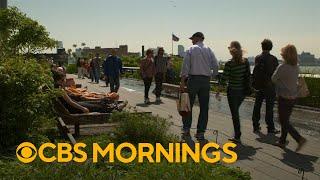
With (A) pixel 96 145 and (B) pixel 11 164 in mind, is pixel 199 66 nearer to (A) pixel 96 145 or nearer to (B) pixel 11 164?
(A) pixel 96 145

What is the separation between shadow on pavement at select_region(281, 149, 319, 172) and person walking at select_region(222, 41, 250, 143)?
1328mm

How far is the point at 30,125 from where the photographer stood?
26.1 ft

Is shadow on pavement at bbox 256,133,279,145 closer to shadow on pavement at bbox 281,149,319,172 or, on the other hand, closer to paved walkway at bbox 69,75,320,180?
paved walkway at bbox 69,75,320,180

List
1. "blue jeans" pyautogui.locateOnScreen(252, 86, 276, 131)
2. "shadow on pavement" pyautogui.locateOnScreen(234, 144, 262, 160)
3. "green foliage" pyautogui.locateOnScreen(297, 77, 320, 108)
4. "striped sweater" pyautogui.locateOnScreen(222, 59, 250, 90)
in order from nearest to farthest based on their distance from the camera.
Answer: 1. "shadow on pavement" pyautogui.locateOnScreen(234, 144, 262, 160)
2. "striped sweater" pyautogui.locateOnScreen(222, 59, 250, 90)
3. "blue jeans" pyautogui.locateOnScreen(252, 86, 276, 131)
4. "green foliage" pyautogui.locateOnScreen(297, 77, 320, 108)

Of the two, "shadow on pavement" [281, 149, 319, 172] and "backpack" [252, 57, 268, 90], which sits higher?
"backpack" [252, 57, 268, 90]

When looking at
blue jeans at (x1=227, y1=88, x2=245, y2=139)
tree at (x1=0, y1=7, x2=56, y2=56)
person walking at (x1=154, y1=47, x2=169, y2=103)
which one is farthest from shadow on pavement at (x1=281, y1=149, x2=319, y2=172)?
person walking at (x1=154, y1=47, x2=169, y2=103)

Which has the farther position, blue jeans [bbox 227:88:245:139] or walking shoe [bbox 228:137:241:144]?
blue jeans [bbox 227:88:245:139]

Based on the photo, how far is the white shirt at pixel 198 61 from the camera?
10.1 m

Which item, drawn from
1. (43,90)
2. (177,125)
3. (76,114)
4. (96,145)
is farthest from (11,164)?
(177,125)

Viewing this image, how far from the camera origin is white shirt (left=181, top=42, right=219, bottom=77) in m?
10.1

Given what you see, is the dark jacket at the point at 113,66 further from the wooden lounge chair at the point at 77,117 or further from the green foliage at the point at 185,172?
the green foliage at the point at 185,172

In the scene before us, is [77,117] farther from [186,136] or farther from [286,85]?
[286,85]

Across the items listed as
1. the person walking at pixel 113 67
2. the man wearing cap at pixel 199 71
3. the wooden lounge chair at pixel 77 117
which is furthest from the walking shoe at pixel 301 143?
the person walking at pixel 113 67

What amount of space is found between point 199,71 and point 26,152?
406cm
